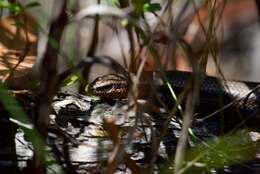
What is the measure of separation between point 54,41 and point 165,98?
4.02ft

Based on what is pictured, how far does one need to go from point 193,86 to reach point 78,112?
69cm

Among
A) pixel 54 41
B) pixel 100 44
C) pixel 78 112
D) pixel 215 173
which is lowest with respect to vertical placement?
pixel 215 173

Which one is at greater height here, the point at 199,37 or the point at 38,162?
the point at 199,37

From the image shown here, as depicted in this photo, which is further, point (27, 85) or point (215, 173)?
point (27, 85)

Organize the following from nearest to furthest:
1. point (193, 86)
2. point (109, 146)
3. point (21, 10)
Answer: point (193, 86) < point (21, 10) < point (109, 146)

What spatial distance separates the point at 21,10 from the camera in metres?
1.22

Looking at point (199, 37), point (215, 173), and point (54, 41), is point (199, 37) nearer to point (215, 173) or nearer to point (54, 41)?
point (215, 173)

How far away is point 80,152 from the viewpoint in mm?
1524

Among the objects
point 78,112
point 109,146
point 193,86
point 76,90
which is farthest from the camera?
point 76,90

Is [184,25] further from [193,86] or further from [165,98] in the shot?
[193,86]

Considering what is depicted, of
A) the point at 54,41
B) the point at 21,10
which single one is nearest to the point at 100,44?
the point at 21,10

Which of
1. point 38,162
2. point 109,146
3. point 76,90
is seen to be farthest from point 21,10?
point 76,90

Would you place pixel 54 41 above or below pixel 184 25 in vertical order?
below

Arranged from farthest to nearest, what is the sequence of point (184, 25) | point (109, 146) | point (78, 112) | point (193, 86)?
point (184, 25)
point (78, 112)
point (109, 146)
point (193, 86)
